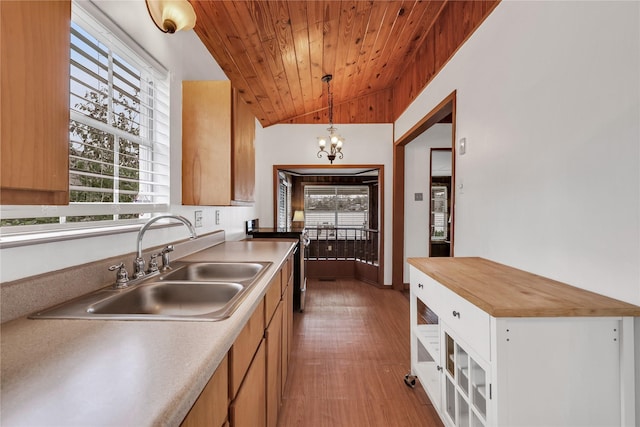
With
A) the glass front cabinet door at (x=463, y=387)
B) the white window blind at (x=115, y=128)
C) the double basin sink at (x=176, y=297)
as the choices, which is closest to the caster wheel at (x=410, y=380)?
the glass front cabinet door at (x=463, y=387)

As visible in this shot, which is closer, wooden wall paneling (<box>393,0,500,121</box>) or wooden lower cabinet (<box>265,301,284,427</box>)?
wooden lower cabinet (<box>265,301,284,427</box>)

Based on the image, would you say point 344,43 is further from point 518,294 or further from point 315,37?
point 518,294

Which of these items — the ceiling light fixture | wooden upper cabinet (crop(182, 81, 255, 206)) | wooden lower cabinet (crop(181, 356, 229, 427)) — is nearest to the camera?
wooden lower cabinet (crop(181, 356, 229, 427))

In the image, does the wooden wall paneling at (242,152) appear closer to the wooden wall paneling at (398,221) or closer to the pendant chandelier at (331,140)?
the pendant chandelier at (331,140)

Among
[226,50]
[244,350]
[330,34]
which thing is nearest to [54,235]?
[244,350]

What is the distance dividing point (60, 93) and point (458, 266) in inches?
74.0

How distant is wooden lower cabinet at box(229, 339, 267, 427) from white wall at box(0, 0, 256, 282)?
763 mm

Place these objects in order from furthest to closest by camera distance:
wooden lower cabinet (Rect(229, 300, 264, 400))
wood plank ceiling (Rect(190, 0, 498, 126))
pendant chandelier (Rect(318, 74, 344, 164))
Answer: pendant chandelier (Rect(318, 74, 344, 164)) < wood plank ceiling (Rect(190, 0, 498, 126)) < wooden lower cabinet (Rect(229, 300, 264, 400))

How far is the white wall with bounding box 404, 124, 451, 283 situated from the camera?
14.2ft

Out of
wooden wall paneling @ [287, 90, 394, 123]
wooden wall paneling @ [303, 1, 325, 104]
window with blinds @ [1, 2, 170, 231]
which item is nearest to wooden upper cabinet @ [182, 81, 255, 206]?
window with blinds @ [1, 2, 170, 231]

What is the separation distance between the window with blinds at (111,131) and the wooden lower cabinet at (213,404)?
2.66 feet

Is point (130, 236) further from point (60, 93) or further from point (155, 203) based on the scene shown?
point (60, 93)

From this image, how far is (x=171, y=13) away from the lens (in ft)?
4.75

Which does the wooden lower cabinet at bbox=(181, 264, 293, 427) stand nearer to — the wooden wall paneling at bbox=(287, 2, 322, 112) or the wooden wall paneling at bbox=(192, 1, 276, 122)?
the wooden wall paneling at bbox=(192, 1, 276, 122)
